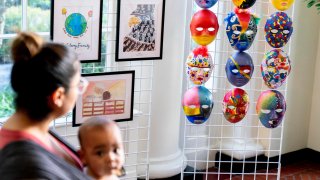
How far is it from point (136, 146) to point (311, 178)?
1604 millimetres

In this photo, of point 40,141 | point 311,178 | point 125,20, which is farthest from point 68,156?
point 311,178

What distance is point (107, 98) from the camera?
10.7ft

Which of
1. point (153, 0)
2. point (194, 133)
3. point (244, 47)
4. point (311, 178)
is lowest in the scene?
point (311, 178)

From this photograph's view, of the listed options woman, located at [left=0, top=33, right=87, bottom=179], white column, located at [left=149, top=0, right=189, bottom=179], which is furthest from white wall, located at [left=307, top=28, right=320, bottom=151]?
woman, located at [left=0, top=33, right=87, bottom=179]

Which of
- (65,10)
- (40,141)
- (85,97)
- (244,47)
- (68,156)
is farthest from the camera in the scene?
(244,47)

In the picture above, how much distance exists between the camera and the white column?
12.7 feet

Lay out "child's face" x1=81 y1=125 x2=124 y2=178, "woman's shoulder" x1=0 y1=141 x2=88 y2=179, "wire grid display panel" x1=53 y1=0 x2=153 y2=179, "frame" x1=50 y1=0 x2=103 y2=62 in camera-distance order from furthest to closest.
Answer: "wire grid display panel" x1=53 y1=0 x2=153 y2=179
"frame" x1=50 y1=0 x2=103 y2=62
"child's face" x1=81 y1=125 x2=124 y2=178
"woman's shoulder" x1=0 y1=141 x2=88 y2=179

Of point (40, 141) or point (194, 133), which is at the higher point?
point (40, 141)

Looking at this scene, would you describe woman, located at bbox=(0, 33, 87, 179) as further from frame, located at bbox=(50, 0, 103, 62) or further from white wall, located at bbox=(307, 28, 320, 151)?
white wall, located at bbox=(307, 28, 320, 151)

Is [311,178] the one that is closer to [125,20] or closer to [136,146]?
[136,146]

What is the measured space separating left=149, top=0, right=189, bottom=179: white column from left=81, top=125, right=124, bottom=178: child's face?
2.23m

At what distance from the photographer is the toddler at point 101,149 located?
5.42 ft

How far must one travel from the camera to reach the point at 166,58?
3916 millimetres

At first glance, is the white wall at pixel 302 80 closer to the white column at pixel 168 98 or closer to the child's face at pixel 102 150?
the white column at pixel 168 98
